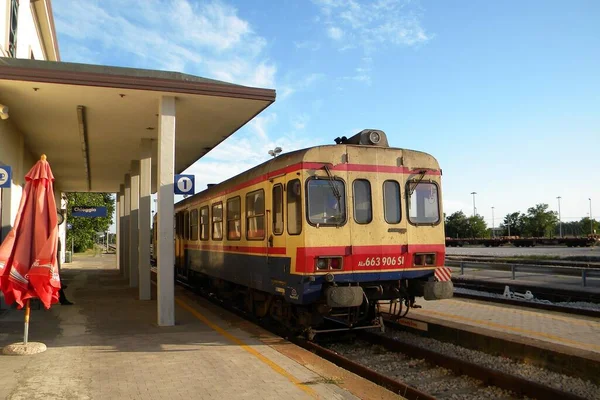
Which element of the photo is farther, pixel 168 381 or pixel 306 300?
pixel 306 300

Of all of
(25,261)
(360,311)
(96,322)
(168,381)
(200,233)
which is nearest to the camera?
(168,381)

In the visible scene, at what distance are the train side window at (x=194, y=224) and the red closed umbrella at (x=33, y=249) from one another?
22.9ft

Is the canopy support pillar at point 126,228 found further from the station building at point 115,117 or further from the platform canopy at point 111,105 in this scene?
the platform canopy at point 111,105

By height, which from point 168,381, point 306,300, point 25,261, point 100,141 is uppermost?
point 100,141

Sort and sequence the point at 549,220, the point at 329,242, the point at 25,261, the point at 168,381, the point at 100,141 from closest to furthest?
the point at 168,381 → the point at 25,261 → the point at 329,242 → the point at 100,141 → the point at 549,220

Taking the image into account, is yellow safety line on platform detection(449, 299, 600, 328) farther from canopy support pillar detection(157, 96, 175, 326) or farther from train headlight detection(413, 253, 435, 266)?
canopy support pillar detection(157, 96, 175, 326)

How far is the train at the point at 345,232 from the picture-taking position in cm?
788

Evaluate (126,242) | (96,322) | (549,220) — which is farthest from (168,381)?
(549,220)

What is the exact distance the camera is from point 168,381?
19.7ft

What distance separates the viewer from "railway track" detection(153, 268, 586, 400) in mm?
6199

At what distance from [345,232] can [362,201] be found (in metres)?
0.65

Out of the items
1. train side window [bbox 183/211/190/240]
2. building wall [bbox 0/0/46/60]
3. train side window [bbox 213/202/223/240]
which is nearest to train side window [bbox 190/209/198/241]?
train side window [bbox 183/211/190/240]

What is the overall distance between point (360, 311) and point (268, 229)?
2017 mm

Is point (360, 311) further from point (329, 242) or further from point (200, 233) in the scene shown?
point (200, 233)
